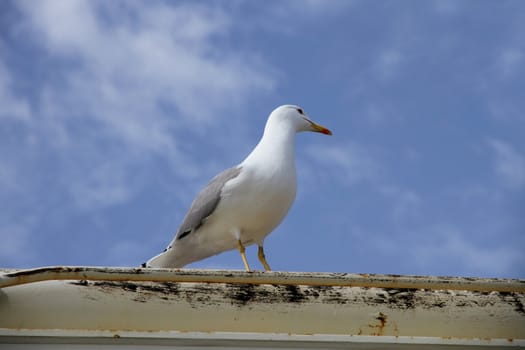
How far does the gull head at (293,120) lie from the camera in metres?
8.11

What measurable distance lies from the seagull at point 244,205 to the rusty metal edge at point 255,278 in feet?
13.1

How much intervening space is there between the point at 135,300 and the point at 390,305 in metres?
0.90

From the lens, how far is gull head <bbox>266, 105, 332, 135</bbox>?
8109mm

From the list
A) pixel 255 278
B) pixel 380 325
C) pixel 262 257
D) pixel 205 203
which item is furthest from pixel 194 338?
pixel 262 257

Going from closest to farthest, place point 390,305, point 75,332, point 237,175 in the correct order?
1. point 75,332
2. point 390,305
3. point 237,175

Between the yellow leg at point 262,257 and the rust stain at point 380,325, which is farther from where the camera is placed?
the yellow leg at point 262,257

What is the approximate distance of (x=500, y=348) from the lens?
3115mm

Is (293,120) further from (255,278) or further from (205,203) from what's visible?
(255,278)

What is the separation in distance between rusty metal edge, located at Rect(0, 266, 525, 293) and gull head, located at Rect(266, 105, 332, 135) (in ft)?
16.0

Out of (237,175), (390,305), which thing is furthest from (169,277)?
(237,175)

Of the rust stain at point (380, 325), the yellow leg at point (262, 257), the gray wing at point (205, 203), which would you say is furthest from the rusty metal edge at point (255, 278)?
the yellow leg at point (262, 257)

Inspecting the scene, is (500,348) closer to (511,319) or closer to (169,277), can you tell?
(511,319)

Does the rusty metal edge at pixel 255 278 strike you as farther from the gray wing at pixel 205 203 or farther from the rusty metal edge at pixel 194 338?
the gray wing at pixel 205 203

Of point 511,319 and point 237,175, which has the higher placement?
point 237,175
